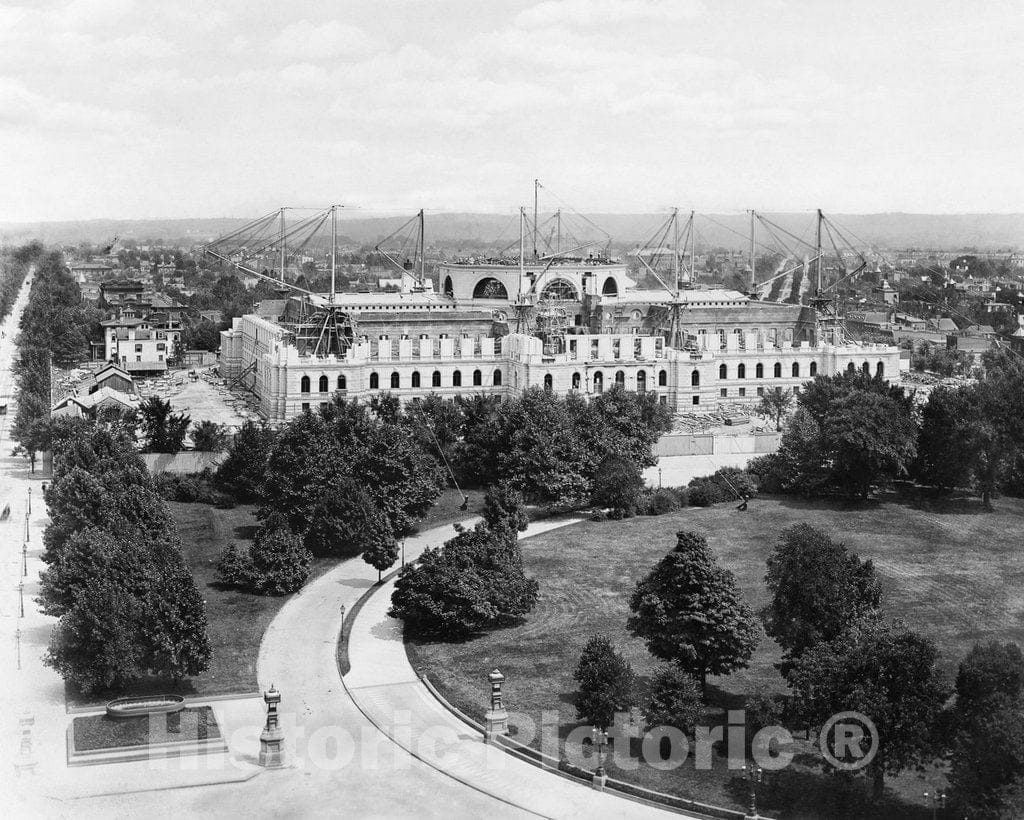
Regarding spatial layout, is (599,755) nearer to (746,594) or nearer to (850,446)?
(746,594)

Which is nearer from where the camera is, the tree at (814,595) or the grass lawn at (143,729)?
the grass lawn at (143,729)

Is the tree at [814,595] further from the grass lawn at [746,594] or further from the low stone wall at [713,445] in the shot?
the low stone wall at [713,445]

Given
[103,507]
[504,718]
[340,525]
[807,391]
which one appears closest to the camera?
[504,718]

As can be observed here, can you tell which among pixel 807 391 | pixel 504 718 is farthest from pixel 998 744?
pixel 807 391

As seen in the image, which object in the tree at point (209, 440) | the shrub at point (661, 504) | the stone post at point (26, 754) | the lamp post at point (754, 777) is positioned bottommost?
the lamp post at point (754, 777)

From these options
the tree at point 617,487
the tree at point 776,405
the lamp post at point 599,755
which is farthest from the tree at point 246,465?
the tree at point 776,405

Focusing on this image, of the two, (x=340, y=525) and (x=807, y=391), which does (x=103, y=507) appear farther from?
(x=807, y=391)

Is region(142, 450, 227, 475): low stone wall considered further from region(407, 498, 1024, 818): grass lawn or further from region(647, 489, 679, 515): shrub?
region(647, 489, 679, 515): shrub
